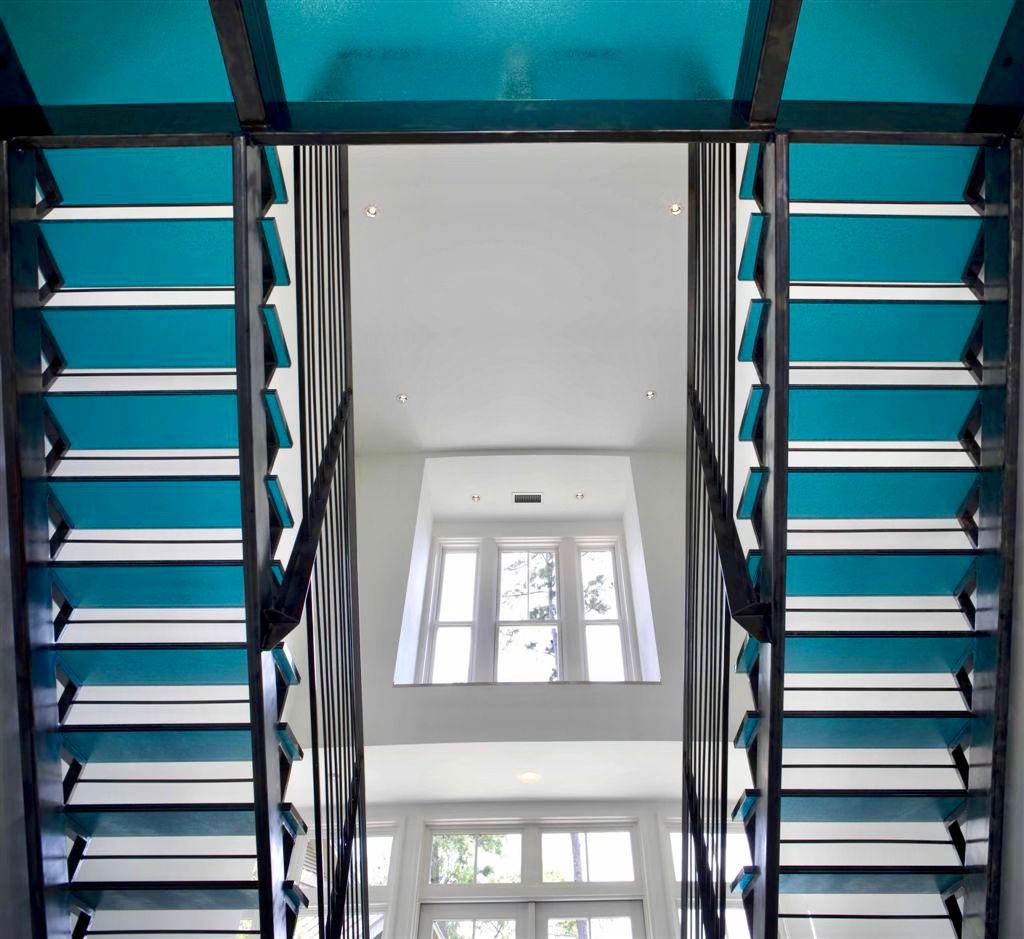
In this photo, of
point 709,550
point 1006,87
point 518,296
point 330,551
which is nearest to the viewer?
point 1006,87

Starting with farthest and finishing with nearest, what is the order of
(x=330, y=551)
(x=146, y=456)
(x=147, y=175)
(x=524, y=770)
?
(x=524, y=770)
(x=330, y=551)
(x=146, y=456)
(x=147, y=175)

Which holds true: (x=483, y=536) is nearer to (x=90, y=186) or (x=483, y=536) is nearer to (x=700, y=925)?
(x=700, y=925)

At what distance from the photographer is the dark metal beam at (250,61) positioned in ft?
6.44

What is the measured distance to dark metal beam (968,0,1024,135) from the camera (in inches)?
82.0

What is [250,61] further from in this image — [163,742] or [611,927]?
[611,927]

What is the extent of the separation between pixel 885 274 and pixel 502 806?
487 cm

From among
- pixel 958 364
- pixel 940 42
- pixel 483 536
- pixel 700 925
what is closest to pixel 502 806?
pixel 483 536

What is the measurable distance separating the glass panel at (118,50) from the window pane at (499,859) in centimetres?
507

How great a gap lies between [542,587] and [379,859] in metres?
2.13

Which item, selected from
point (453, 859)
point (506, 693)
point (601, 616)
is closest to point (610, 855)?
point (453, 859)

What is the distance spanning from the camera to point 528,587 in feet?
23.6

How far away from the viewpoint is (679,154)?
4777 mm

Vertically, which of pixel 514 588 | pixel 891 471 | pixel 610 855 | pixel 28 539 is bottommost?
pixel 28 539

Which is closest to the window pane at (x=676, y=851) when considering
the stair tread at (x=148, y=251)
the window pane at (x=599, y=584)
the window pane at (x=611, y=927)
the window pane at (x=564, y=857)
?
the window pane at (x=611, y=927)
